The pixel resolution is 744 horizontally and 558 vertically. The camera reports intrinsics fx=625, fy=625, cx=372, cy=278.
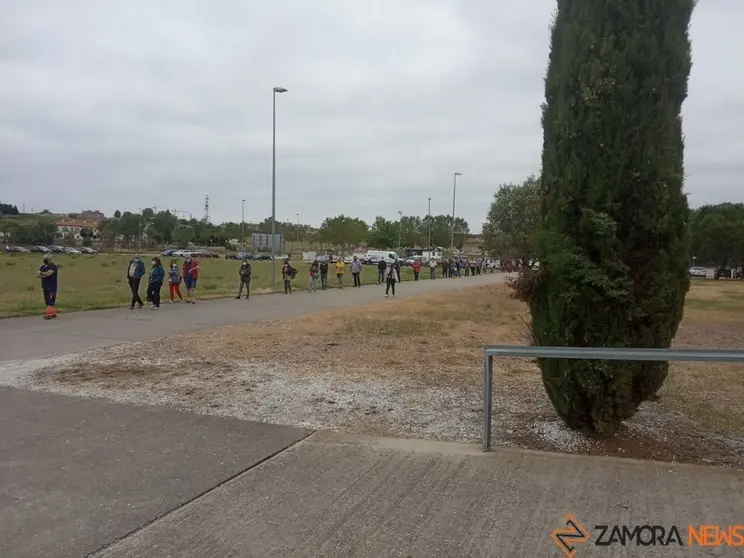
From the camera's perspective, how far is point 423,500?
152 inches

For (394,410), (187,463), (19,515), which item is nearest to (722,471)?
(394,410)

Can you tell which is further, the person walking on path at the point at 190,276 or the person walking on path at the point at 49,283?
the person walking on path at the point at 190,276

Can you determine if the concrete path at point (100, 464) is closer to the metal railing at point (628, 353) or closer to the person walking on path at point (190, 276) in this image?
the metal railing at point (628, 353)

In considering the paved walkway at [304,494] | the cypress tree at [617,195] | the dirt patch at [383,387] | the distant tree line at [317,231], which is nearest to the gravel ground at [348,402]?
the dirt patch at [383,387]

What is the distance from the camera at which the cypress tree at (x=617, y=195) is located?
4543mm

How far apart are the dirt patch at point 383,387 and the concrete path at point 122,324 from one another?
914 mm

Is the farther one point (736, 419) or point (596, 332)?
point (736, 419)

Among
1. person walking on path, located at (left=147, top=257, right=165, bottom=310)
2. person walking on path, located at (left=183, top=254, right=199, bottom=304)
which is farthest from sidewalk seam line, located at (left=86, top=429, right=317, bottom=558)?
person walking on path, located at (left=183, top=254, right=199, bottom=304)

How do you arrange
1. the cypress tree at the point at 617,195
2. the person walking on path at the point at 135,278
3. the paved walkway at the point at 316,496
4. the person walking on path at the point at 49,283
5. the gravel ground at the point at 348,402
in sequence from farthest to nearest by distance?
1. the person walking on path at the point at 135,278
2. the person walking on path at the point at 49,283
3. the gravel ground at the point at 348,402
4. the cypress tree at the point at 617,195
5. the paved walkway at the point at 316,496

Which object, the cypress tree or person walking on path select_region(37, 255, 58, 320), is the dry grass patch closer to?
the cypress tree

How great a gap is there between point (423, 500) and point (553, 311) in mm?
1803

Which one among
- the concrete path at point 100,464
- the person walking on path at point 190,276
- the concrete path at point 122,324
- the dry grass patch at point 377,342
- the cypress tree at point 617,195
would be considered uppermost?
the cypress tree at point 617,195

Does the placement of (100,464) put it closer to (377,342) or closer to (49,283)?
(377,342)

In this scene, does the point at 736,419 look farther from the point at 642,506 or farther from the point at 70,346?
the point at 70,346
